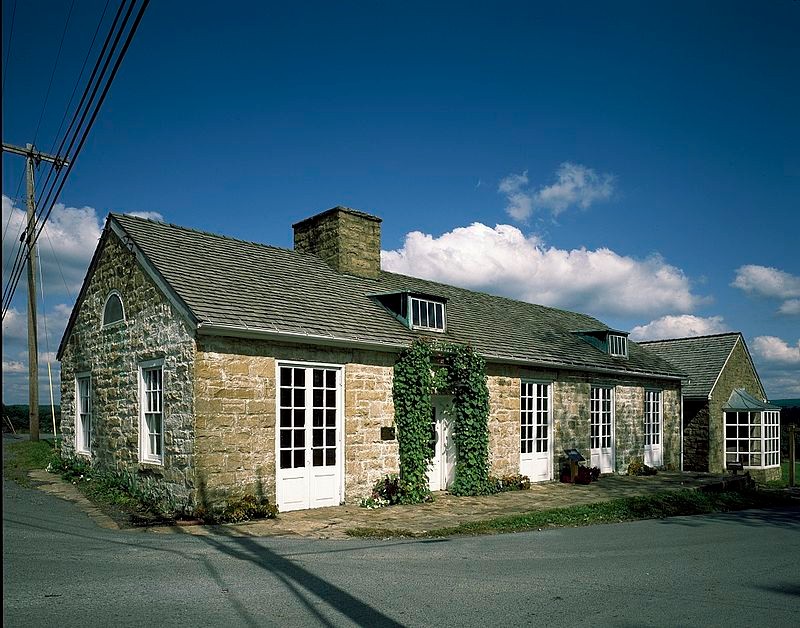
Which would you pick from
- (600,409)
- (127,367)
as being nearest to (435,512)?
(127,367)

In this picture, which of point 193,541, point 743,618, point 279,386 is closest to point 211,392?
point 279,386

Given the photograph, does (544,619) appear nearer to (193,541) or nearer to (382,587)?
(382,587)

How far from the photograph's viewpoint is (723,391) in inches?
1076

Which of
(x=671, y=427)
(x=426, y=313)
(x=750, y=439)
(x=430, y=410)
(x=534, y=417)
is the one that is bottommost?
(x=750, y=439)

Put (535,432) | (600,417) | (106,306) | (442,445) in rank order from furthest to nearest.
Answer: (600,417) → (535,432) → (442,445) → (106,306)

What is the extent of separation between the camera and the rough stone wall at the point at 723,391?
26.4 metres

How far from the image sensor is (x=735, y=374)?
2845 centimetres

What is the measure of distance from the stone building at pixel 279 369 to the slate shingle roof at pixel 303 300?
57mm

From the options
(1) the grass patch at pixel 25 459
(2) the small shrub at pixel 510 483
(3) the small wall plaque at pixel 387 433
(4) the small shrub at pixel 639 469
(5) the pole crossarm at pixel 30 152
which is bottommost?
(4) the small shrub at pixel 639 469

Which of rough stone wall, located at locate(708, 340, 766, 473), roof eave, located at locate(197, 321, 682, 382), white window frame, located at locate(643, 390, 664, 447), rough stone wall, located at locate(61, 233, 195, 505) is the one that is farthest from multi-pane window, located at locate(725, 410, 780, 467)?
rough stone wall, located at locate(61, 233, 195, 505)

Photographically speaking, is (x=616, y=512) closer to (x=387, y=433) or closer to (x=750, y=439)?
(x=387, y=433)

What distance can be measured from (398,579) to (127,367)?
9.39 metres

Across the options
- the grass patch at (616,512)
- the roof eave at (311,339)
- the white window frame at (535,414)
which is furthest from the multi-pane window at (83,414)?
the white window frame at (535,414)

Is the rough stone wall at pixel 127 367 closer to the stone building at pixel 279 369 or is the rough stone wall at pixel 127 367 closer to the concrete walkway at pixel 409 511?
the stone building at pixel 279 369
